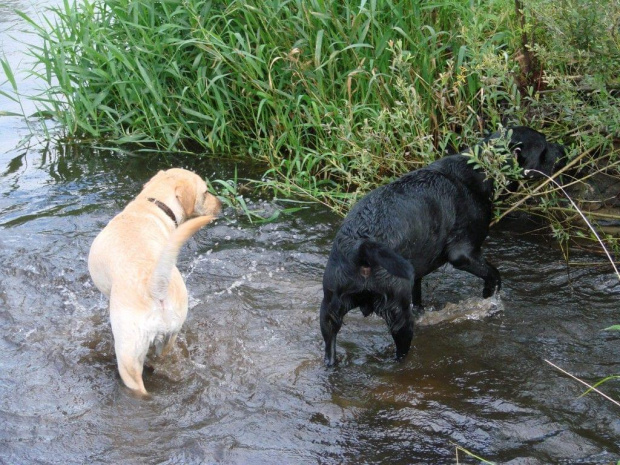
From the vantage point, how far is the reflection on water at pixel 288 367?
3.84m

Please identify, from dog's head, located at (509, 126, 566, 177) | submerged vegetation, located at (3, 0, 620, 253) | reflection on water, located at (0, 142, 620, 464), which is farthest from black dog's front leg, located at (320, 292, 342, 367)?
dog's head, located at (509, 126, 566, 177)

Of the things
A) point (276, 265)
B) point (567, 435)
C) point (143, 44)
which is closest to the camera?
point (567, 435)

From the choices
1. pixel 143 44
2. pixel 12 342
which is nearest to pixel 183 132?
pixel 143 44

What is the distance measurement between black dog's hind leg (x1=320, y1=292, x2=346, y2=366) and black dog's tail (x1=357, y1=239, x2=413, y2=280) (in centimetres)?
26

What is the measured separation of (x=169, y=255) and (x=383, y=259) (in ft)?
3.57

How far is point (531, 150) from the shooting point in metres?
4.97

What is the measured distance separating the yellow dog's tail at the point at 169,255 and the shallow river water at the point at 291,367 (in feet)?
2.20

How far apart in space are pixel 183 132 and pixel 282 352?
11.3 feet

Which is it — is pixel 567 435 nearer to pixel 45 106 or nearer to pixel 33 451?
pixel 33 451

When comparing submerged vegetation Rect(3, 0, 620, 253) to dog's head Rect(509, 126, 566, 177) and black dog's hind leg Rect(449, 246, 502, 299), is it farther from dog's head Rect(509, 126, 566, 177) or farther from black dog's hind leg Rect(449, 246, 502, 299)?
→ black dog's hind leg Rect(449, 246, 502, 299)

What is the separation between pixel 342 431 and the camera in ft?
13.0

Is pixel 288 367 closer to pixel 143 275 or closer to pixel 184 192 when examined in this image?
pixel 143 275

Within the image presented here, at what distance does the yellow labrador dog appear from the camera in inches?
157

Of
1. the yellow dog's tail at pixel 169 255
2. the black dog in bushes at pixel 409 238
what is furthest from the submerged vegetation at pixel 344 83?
the yellow dog's tail at pixel 169 255
